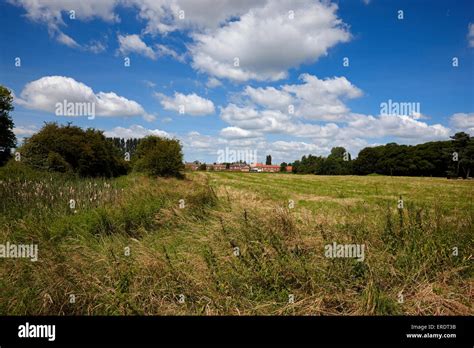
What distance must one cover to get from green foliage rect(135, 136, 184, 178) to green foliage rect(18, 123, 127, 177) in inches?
133

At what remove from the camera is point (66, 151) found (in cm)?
1988

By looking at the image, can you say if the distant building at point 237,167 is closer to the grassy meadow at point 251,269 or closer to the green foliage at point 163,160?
the green foliage at point 163,160

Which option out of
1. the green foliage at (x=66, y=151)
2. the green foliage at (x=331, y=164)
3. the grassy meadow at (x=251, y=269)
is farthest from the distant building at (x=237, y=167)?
the grassy meadow at (x=251, y=269)

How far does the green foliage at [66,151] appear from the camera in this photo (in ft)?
59.7

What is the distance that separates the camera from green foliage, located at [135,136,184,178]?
25.0m

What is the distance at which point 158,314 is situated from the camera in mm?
3840

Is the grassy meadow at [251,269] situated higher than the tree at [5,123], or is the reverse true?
the tree at [5,123]

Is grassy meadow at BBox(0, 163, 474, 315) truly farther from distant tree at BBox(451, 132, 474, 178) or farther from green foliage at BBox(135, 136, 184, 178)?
distant tree at BBox(451, 132, 474, 178)

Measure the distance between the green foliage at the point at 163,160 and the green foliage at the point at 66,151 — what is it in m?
3.39

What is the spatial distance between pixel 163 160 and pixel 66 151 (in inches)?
299
